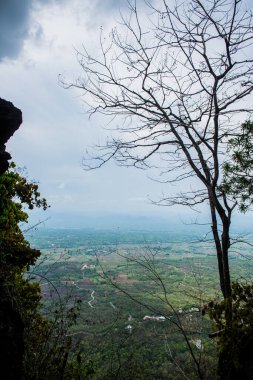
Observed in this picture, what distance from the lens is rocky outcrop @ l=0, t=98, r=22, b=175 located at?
5783 millimetres

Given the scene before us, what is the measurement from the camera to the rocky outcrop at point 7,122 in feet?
19.0

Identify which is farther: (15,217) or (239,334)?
(15,217)

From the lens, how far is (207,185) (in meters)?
5.02

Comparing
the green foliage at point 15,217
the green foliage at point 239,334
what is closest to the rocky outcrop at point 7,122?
the green foliage at point 15,217

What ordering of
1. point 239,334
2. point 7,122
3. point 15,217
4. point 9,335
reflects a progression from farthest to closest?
point 15,217 < point 7,122 < point 9,335 < point 239,334

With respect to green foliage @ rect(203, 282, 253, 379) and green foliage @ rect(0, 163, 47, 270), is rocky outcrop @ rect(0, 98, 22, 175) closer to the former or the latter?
green foliage @ rect(0, 163, 47, 270)

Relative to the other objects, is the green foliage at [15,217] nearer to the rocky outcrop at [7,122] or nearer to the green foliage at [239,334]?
the rocky outcrop at [7,122]

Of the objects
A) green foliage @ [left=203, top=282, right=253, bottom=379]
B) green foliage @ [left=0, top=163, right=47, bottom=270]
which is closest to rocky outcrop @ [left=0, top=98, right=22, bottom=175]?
green foliage @ [left=0, top=163, right=47, bottom=270]

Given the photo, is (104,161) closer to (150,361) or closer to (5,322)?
(5,322)

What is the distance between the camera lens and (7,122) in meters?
5.83

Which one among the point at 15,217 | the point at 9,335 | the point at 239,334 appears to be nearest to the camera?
the point at 239,334

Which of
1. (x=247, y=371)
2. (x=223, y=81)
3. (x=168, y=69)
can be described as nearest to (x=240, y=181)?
(x=223, y=81)

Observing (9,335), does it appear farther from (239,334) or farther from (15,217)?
(15,217)

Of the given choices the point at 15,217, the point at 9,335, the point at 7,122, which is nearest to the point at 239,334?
the point at 9,335
